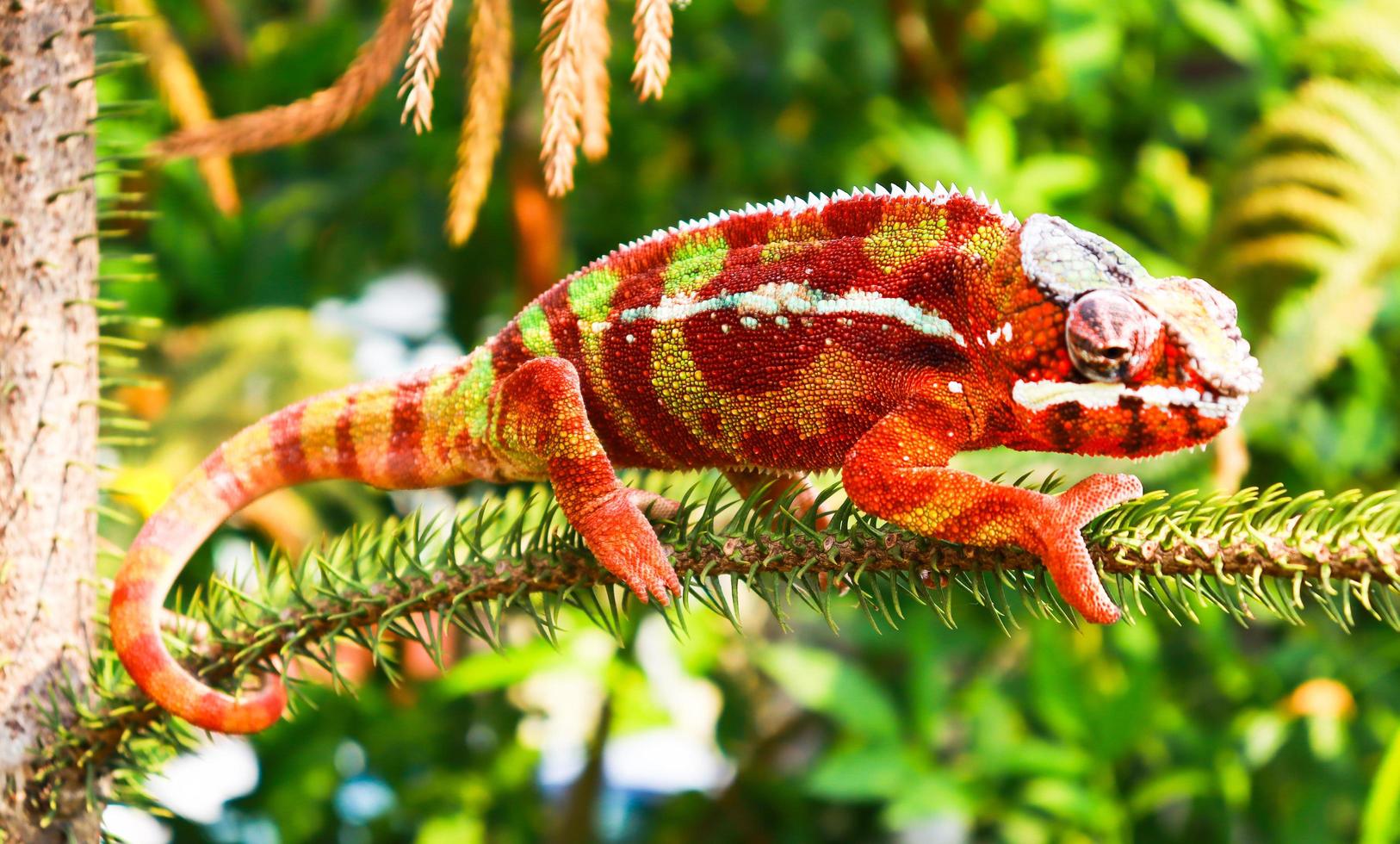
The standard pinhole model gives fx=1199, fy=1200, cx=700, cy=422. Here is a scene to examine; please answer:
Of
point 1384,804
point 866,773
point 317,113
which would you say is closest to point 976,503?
point 317,113

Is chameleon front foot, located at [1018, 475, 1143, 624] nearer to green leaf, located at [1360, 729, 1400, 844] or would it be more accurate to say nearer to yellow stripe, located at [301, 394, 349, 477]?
yellow stripe, located at [301, 394, 349, 477]

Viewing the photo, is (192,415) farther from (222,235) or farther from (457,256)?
(457,256)

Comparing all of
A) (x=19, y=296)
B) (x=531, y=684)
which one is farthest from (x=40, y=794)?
(x=531, y=684)

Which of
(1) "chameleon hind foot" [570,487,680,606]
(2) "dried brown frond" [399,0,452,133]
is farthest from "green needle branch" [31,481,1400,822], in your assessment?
(2) "dried brown frond" [399,0,452,133]

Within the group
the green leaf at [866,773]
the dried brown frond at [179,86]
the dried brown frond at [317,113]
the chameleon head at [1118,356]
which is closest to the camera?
the chameleon head at [1118,356]

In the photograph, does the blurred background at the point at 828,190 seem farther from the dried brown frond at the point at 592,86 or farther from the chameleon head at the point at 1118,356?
the dried brown frond at the point at 592,86

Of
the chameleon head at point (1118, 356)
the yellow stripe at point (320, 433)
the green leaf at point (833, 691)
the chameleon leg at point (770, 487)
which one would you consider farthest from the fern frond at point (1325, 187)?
the yellow stripe at point (320, 433)

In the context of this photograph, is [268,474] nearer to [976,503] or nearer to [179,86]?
[976,503]
